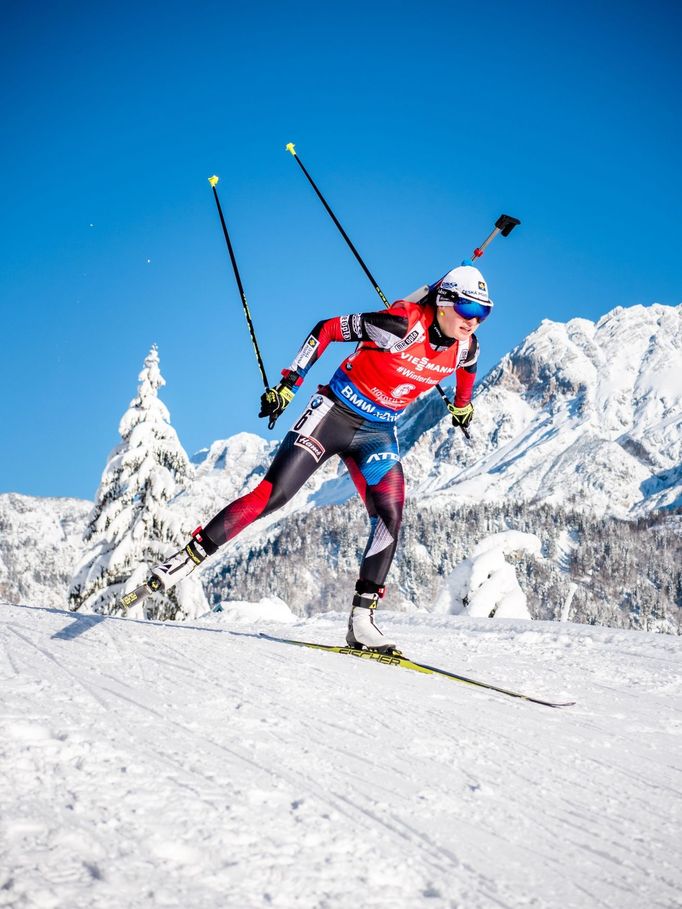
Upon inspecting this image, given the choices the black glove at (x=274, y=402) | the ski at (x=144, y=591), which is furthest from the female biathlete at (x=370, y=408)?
the ski at (x=144, y=591)

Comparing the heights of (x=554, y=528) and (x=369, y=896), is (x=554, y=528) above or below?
above

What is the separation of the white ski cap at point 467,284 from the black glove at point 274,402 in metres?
1.43

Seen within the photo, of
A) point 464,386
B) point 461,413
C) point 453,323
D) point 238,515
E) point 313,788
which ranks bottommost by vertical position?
point 313,788

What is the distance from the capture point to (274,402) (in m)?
5.53

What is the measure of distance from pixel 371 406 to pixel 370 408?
0.02 metres

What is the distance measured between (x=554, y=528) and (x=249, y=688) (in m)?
202

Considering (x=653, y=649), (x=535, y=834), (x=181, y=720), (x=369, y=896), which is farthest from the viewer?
(x=653, y=649)


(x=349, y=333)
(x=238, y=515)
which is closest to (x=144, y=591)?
(x=238, y=515)

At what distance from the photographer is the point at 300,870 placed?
1.70 m

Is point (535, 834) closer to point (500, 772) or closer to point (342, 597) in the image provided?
point (500, 772)

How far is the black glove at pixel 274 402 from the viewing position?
5523mm

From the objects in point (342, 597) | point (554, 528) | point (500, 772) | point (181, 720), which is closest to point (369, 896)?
point (500, 772)

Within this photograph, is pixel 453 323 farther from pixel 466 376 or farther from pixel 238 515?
pixel 238 515

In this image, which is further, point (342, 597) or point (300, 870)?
point (342, 597)
